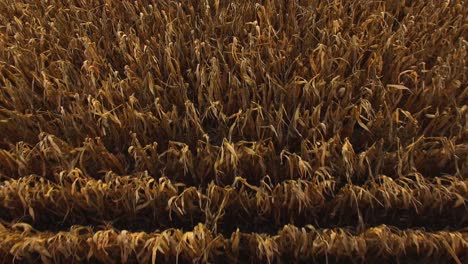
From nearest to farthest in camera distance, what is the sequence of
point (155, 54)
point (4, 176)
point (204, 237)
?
1. point (204, 237)
2. point (4, 176)
3. point (155, 54)

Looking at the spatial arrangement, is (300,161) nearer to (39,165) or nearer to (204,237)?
(204,237)

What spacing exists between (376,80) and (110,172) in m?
0.55

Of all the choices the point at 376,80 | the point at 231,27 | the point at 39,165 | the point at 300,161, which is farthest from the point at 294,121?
the point at 39,165

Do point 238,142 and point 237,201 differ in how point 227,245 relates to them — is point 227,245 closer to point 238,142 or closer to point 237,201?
point 237,201

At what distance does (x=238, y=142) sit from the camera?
96cm

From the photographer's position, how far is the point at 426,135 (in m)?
1.00

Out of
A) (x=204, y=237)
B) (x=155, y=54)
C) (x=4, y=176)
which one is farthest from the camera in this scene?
(x=155, y=54)

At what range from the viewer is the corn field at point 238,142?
0.88m

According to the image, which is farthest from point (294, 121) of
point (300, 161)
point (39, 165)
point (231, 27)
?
point (39, 165)

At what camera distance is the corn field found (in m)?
0.88

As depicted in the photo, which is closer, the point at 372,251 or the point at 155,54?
the point at 372,251

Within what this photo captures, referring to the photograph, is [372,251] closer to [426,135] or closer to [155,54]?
[426,135]

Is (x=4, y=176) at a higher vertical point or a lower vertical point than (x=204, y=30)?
lower

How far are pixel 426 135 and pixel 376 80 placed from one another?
14 centimetres
